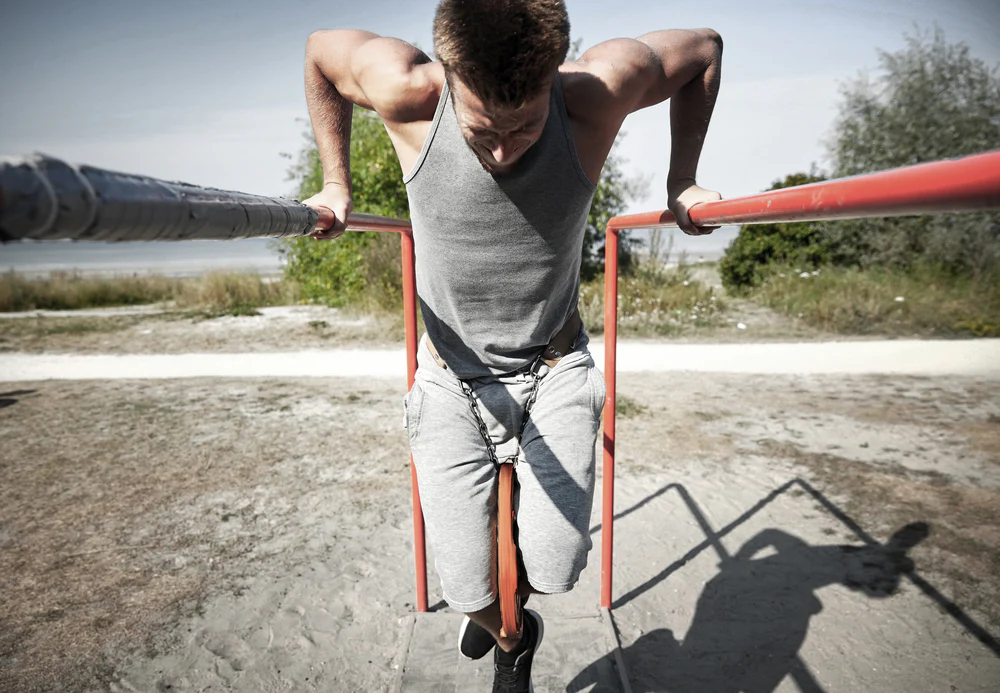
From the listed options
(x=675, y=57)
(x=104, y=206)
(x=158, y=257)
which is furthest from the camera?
(x=158, y=257)

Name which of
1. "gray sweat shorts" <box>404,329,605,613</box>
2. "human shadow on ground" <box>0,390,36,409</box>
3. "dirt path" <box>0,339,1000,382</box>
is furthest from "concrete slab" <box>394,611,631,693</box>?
"human shadow on ground" <box>0,390,36,409</box>

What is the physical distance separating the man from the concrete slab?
1.44 feet

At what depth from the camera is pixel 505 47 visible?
3.89 ft

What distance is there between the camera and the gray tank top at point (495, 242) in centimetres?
143

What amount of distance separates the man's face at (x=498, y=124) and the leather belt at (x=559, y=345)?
18.4 inches

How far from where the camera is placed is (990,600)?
244cm

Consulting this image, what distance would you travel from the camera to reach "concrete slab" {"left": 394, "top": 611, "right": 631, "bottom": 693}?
76.8 inches

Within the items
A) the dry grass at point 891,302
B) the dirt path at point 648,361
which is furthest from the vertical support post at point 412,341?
the dry grass at point 891,302

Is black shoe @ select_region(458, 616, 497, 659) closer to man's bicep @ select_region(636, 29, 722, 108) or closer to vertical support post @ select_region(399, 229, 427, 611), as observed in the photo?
vertical support post @ select_region(399, 229, 427, 611)

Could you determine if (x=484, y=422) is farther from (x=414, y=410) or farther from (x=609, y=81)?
(x=609, y=81)

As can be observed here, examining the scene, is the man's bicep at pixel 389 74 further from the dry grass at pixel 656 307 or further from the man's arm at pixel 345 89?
the dry grass at pixel 656 307

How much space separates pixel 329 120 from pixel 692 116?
92cm

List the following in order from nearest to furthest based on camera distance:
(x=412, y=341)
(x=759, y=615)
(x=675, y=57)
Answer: (x=675, y=57), (x=412, y=341), (x=759, y=615)

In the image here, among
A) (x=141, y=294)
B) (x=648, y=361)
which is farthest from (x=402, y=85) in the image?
(x=141, y=294)
